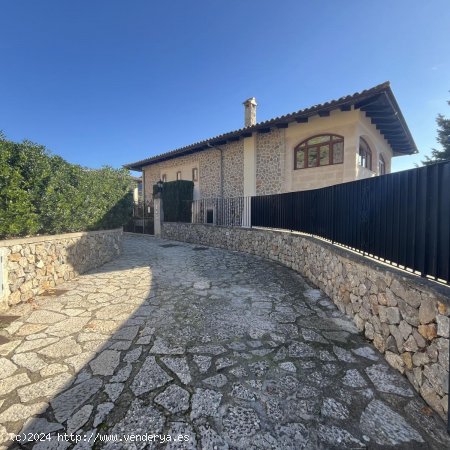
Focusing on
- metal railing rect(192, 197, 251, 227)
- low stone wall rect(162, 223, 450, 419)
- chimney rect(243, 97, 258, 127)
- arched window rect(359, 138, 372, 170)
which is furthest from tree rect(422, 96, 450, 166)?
low stone wall rect(162, 223, 450, 419)

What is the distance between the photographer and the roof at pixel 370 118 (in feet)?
24.9

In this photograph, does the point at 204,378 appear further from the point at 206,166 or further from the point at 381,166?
the point at 381,166

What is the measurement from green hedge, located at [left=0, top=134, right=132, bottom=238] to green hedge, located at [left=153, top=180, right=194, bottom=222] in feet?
19.0

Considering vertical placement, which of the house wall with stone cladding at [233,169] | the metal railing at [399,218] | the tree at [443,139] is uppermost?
the tree at [443,139]

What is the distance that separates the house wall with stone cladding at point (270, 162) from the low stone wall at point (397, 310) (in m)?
6.19

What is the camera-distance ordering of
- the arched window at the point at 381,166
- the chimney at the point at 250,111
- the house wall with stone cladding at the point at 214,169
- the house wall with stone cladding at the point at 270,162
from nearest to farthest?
the house wall with stone cladding at the point at 270,162 < the arched window at the point at 381,166 < the house wall with stone cladding at the point at 214,169 < the chimney at the point at 250,111

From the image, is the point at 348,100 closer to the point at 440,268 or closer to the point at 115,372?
the point at 440,268

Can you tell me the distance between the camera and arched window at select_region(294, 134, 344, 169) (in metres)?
9.46

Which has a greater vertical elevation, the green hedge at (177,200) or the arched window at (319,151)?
the arched window at (319,151)

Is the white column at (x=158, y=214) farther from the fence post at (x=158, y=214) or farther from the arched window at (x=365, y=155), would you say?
the arched window at (x=365, y=155)

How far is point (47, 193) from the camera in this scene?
461 cm

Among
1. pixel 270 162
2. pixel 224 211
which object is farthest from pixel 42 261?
pixel 270 162

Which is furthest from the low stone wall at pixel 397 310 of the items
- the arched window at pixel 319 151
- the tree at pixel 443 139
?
the tree at pixel 443 139

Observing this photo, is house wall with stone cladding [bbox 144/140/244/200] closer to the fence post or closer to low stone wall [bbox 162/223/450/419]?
the fence post
